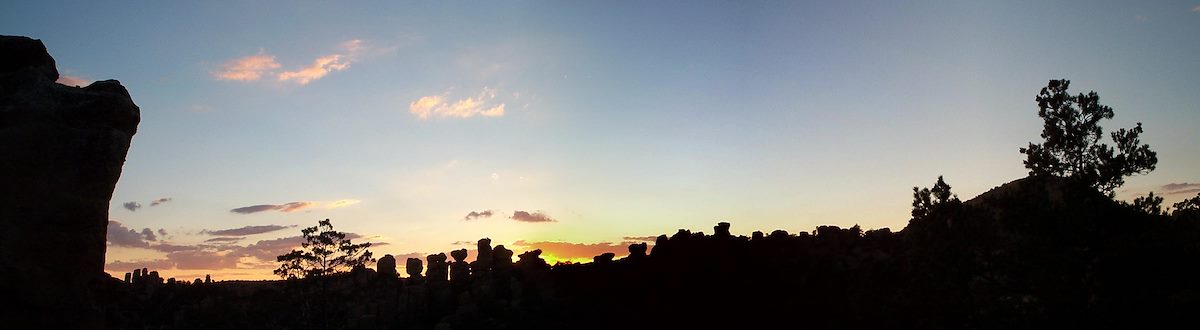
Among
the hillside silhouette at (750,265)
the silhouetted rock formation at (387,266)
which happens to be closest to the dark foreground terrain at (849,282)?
the hillside silhouette at (750,265)

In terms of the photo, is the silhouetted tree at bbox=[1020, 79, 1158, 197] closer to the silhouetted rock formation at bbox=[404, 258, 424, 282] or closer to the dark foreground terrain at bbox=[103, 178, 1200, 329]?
the dark foreground terrain at bbox=[103, 178, 1200, 329]

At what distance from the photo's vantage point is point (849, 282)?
41312 millimetres

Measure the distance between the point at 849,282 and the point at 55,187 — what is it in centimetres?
3876

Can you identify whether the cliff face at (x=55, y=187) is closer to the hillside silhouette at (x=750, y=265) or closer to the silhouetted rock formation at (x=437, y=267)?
the hillside silhouette at (x=750, y=265)

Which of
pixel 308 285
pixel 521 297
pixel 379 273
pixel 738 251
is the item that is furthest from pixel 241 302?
pixel 738 251

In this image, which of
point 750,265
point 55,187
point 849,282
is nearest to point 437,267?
point 750,265

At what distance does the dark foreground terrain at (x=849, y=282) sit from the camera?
26719mm

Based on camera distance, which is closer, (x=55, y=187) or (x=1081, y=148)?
(x=55, y=187)

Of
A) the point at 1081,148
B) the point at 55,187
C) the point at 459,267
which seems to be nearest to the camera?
the point at 55,187

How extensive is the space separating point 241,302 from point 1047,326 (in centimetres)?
10707

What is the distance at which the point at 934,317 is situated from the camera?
31.8 metres

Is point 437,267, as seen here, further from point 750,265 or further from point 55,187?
point 55,187

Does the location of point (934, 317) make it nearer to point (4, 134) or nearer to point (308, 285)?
point (4, 134)

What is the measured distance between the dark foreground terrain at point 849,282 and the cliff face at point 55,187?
3.17ft
